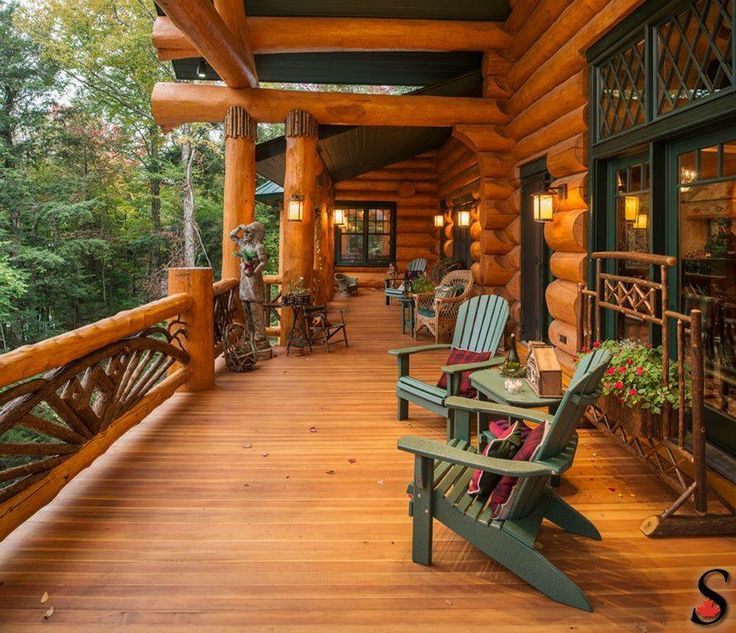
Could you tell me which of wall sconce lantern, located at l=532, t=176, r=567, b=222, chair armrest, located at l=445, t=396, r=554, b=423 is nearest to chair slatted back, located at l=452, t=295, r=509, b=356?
chair armrest, located at l=445, t=396, r=554, b=423

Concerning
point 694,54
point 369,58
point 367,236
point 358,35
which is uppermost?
point 369,58

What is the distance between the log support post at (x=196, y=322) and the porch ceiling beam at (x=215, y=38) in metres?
2.21

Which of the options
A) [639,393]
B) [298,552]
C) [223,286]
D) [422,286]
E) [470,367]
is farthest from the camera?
[422,286]

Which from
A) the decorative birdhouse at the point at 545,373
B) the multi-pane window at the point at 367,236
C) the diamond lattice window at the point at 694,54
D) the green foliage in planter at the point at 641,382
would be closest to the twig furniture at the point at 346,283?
the multi-pane window at the point at 367,236

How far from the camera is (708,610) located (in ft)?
6.57

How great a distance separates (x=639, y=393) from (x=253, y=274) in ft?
15.0

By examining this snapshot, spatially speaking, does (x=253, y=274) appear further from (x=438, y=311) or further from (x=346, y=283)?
(x=346, y=283)

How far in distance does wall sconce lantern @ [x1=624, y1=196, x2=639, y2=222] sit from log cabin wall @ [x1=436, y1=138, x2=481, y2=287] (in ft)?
12.4

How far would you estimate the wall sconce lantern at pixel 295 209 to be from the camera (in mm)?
7355

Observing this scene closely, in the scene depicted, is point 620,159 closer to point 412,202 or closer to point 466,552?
point 466,552

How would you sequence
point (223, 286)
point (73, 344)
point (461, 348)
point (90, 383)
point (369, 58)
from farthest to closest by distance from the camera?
point (369, 58) → point (223, 286) → point (461, 348) → point (90, 383) → point (73, 344)

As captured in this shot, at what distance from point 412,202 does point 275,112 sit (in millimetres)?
7169

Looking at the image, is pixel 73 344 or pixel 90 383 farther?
pixel 90 383

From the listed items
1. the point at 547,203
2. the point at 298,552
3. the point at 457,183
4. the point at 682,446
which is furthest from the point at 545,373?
the point at 457,183
